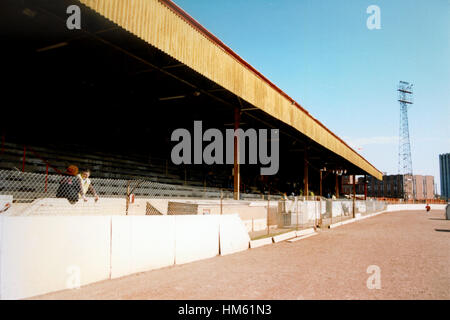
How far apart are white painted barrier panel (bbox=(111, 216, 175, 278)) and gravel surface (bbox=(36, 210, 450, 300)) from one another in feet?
0.81

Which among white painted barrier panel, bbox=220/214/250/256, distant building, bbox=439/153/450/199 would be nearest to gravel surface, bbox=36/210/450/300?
white painted barrier panel, bbox=220/214/250/256

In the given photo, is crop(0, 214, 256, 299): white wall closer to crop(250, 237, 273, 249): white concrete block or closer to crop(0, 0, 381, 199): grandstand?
crop(250, 237, 273, 249): white concrete block

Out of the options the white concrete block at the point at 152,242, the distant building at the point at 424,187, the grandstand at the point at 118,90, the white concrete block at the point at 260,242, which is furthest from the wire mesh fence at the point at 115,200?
the distant building at the point at 424,187

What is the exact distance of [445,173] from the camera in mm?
193875

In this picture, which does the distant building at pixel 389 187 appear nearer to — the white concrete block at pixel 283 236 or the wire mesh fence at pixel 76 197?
the white concrete block at pixel 283 236

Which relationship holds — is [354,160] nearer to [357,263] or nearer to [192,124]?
[192,124]

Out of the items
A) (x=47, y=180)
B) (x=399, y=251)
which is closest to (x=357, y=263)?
(x=399, y=251)

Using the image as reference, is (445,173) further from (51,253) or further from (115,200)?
(51,253)

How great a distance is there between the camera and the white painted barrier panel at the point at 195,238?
9.30 m

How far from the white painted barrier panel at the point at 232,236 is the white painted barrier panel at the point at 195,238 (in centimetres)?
31

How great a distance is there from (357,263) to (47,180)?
395 inches

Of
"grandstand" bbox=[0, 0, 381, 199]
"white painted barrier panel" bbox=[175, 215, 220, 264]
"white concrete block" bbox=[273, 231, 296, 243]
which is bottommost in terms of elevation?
"white concrete block" bbox=[273, 231, 296, 243]

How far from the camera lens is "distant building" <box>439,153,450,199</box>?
19110cm

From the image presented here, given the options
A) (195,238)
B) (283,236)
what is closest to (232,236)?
(195,238)
